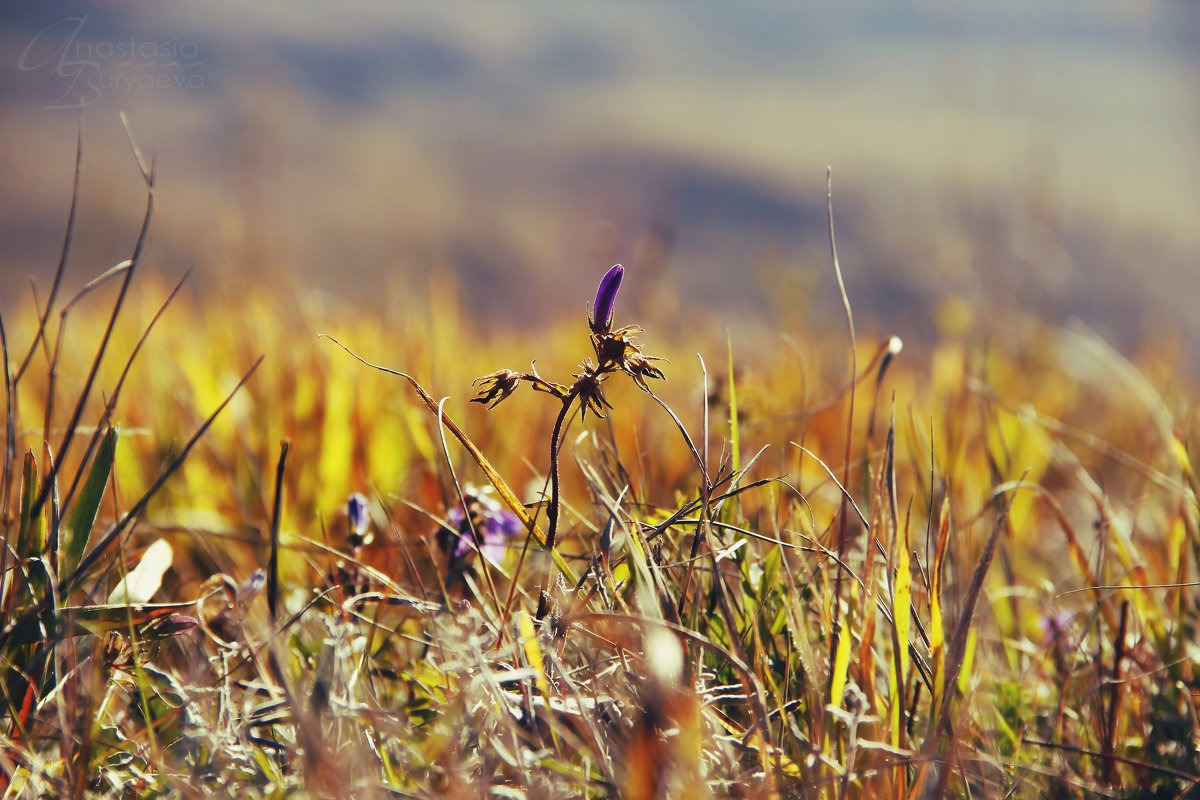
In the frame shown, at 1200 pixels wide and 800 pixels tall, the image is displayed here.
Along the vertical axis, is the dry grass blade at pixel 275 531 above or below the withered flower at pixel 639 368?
below

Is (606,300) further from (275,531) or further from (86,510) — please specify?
(86,510)

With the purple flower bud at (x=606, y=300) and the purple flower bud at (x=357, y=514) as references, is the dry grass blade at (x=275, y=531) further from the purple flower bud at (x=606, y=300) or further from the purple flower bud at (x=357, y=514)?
the purple flower bud at (x=606, y=300)

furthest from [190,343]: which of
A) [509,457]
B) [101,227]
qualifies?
[509,457]

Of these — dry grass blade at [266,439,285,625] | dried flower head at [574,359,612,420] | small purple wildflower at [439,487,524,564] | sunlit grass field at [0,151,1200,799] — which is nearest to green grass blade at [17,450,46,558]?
sunlit grass field at [0,151,1200,799]

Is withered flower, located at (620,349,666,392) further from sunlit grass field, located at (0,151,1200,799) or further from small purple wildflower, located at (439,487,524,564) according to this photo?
small purple wildflower, located at (439,487,524,564)

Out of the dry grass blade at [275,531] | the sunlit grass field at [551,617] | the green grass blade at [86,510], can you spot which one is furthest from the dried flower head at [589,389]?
the green grass blade at [86,510]

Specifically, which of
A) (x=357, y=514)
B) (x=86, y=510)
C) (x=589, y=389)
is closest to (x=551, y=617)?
(x=589, y=389)

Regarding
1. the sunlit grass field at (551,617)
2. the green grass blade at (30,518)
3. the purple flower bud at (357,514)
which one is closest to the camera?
the sunlit grass field at (551,617)

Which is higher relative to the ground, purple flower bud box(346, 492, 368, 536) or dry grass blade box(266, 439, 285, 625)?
dry grass blade box(266, 439, 285, 625)

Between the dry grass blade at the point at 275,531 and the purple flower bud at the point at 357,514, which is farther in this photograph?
the purple flower bud at the point at 357,514
